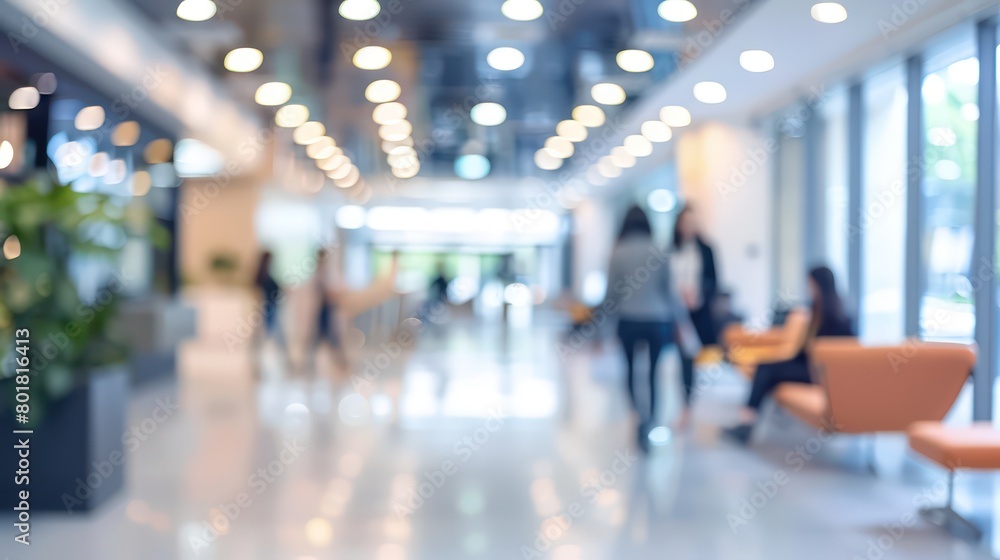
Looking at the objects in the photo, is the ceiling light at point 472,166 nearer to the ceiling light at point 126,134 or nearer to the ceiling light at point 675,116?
the ceiling light at point 675,116

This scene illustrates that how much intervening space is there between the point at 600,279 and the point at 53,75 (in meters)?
16.9

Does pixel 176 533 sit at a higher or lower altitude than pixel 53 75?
lower

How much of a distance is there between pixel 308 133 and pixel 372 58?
606 cm

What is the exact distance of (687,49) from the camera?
8.35 m

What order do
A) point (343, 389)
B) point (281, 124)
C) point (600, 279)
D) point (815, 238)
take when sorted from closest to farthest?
point (343, 389), point (815, 238), point (281, 124), point (600, 279)

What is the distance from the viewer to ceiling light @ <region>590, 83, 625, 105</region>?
10453 mm

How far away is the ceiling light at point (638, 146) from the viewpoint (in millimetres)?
14367

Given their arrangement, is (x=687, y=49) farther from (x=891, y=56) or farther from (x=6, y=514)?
(x=6, y=514)

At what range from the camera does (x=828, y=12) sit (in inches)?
269

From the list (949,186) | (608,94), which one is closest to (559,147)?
(608,94)

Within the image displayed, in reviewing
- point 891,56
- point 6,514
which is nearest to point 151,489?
point 6,514

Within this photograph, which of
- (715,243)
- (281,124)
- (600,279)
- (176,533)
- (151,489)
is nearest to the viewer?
(176,533)

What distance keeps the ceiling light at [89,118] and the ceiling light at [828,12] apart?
6.96m

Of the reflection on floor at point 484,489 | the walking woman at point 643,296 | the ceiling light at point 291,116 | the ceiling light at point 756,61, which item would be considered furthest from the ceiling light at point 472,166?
the walking woman at point 643,296
